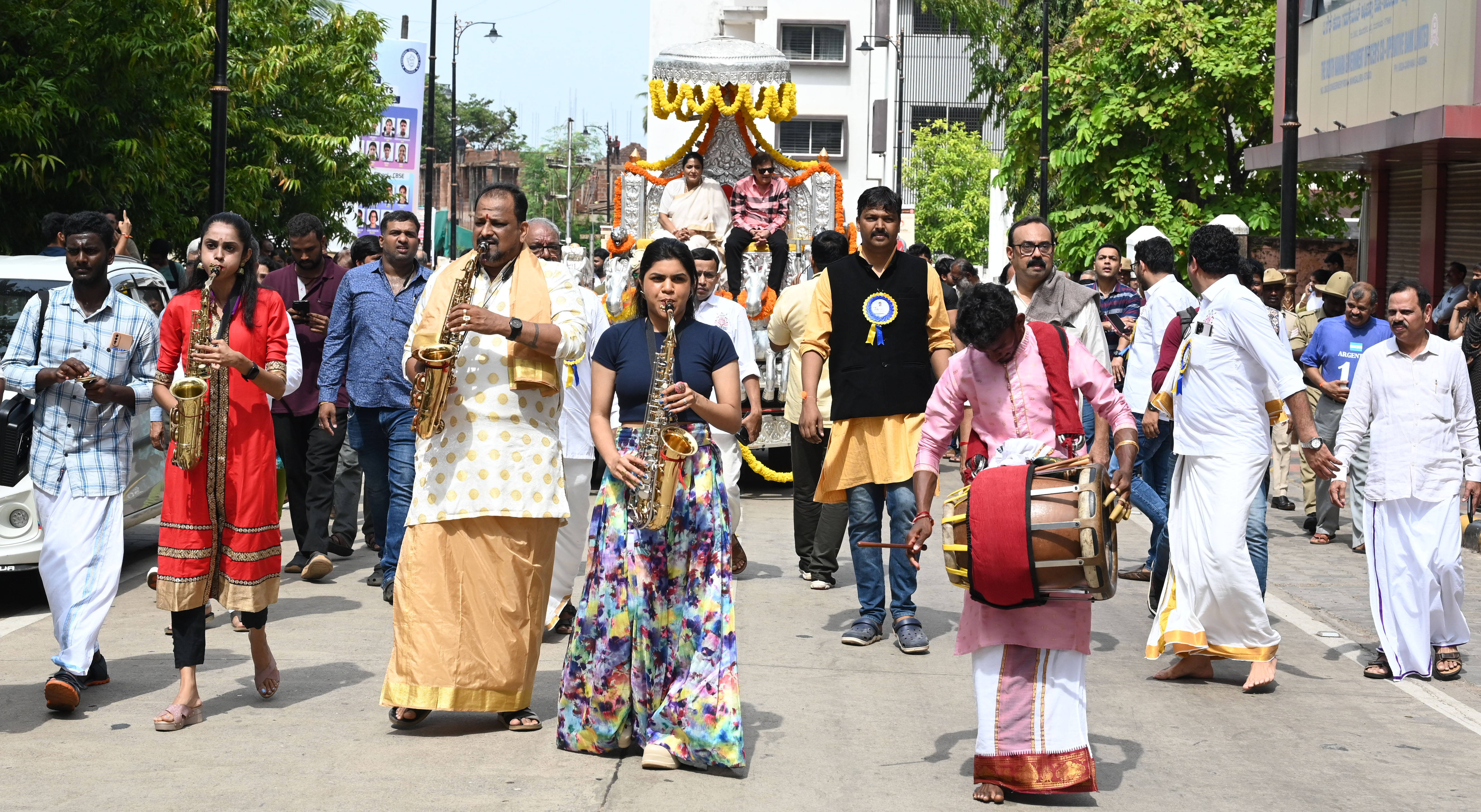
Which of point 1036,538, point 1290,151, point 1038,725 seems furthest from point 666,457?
point 1290,151

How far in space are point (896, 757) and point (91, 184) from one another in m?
11.7

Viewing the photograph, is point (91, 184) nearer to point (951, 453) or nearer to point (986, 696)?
point (951, 453)

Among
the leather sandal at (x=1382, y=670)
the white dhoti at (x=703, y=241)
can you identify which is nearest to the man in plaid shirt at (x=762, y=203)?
the white dhoti at (x=703, y=241)

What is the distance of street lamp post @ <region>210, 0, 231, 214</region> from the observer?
13914mm

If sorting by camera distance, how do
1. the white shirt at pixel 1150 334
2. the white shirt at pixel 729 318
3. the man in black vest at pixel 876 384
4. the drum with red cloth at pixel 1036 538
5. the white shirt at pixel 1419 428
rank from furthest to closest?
the white shirt at pixel 1150 334 → the white shirt at pixel 729 318 → the man in black vest at pixel 876 384 → the white shirt at pixel 1419 428 → the drum with red cloth at pixel 1036 538

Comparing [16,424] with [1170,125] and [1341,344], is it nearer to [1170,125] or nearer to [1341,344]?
[1341,344]

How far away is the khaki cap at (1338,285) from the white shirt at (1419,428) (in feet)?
16.8

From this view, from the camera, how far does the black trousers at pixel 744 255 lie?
46.3ft

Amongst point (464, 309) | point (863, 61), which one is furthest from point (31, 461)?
point (863, 61)

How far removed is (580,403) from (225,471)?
262cm

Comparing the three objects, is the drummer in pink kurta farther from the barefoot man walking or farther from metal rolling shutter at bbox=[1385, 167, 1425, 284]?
metal rolling shutter at bbox=[1385, 167, 1425, 284]

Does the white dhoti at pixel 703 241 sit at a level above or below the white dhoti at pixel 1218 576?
above

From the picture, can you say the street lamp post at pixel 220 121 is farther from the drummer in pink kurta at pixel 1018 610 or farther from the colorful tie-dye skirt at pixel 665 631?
the drummer in pink kurta at pixel 1018 610

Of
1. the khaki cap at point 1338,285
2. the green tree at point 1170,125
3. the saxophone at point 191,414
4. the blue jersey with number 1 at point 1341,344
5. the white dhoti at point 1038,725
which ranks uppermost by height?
the green tree at point 1170,125
